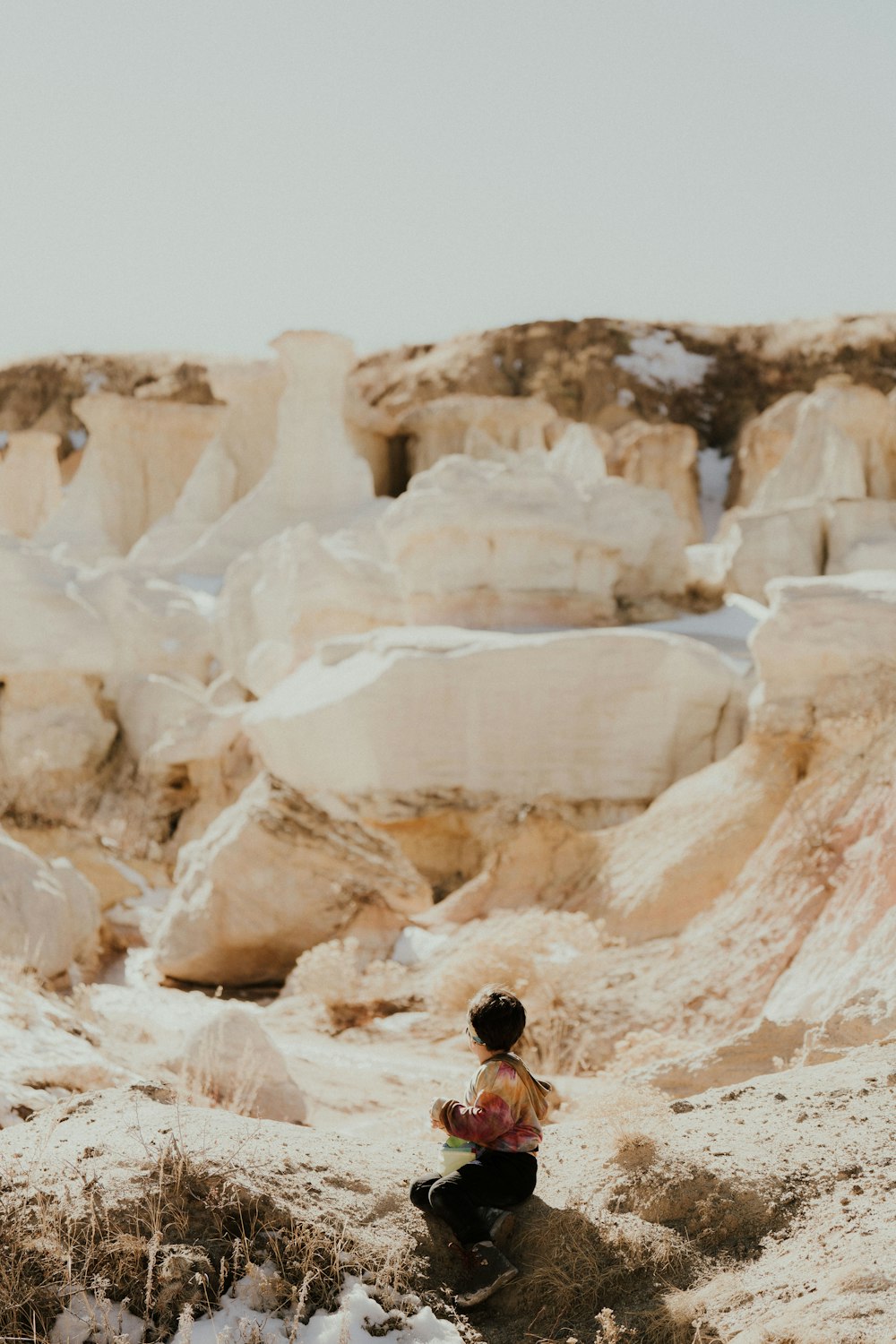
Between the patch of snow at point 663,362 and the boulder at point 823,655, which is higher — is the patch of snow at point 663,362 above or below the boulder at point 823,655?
below

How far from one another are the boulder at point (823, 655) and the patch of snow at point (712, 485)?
22.7 metres

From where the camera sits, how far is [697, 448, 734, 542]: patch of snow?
3195cm

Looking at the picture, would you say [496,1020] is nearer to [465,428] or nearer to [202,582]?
[202,582]

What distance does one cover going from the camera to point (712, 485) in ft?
108

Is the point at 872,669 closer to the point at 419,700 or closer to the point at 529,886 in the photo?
the point at 529,886

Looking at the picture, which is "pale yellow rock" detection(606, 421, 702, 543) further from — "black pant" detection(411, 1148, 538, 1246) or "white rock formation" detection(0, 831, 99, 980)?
"black pant" detection(411, 1148, 538, 1246)

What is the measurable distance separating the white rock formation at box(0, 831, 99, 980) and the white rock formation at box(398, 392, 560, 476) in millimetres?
16375

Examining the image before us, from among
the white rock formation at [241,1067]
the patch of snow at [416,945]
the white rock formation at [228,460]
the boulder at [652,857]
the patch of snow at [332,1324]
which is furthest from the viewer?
the white rock formation at [228,460]

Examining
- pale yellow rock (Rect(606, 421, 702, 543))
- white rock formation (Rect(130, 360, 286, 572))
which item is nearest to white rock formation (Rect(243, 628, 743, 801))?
white rock formation (Rect(130, 360, 286, 572))

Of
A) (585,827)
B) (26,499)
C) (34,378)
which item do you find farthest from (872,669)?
(34,378)

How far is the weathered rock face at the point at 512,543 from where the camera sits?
1250 centimetres

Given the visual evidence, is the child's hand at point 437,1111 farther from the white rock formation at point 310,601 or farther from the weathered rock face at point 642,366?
the weathered rock face at point 642,366

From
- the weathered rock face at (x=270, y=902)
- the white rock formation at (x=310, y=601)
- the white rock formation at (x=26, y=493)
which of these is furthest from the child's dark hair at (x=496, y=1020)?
the white rock formation at (x=26, y=493)

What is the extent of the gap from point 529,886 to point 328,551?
287 inches
